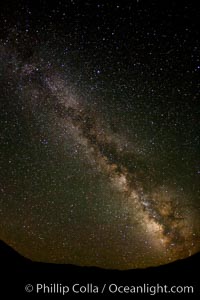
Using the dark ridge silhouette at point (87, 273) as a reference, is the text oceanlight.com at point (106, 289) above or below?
below

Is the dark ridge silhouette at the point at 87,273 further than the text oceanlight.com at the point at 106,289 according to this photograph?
Yes

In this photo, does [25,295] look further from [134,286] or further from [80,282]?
[134,286]

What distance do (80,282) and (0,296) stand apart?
4.83 m

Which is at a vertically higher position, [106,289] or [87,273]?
[87,273]

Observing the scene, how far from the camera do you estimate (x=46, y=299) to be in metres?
10.9

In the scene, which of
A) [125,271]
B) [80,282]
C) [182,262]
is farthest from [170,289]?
[80,282]

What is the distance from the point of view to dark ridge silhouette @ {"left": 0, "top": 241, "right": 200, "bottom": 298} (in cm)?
1294

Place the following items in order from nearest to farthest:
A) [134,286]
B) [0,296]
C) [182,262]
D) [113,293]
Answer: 1. [0,296]
2. [113,293]
3. [134,286]
4. [182,262]

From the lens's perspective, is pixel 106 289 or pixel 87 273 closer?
pixel 106 289

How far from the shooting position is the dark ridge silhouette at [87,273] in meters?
12.9

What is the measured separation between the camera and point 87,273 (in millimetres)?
15148

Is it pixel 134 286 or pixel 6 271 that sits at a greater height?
pixel 6 271

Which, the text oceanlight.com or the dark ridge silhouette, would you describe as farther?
the dark ridge silhouette

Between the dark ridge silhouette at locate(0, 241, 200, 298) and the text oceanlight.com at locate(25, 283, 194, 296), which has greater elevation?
the dark ridge silhouette at locate(0, 241, 200, 298)
